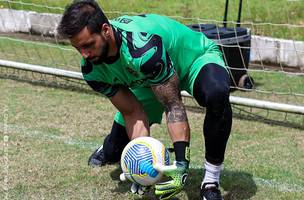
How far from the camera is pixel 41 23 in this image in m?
11.8

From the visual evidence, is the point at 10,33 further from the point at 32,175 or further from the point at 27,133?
the point at 32,175

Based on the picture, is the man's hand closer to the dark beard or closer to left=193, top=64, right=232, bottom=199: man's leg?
left=193, top=64, right=232, bottom=199: man's leg

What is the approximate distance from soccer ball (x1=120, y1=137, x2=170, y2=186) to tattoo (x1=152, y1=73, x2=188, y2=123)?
21 centimetres

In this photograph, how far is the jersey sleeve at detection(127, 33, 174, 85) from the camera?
3.78m

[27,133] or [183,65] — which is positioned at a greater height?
[183,65]

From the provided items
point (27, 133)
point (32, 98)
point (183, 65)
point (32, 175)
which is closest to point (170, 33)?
point (183, 65)

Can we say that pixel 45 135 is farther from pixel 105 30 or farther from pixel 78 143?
pixel 105 30

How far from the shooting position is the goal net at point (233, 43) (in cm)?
784

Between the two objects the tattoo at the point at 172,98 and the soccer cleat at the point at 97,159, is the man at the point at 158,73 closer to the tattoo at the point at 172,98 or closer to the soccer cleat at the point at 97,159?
the tattoo at the point at 172,98

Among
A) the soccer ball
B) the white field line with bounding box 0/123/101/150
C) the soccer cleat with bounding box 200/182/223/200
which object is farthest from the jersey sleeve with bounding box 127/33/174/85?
the white field line with bounding box 0/123/101/150

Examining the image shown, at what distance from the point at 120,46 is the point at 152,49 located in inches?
8.6

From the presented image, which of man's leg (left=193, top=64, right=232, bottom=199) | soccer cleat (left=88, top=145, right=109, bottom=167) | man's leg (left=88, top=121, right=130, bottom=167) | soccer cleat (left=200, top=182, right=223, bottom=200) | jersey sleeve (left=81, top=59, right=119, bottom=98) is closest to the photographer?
man's leg (left=193, top=64, right=232, bottom=199)

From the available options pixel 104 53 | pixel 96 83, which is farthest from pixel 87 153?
pixel 104 53

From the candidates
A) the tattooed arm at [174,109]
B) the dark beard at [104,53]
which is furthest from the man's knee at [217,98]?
the dark beard at [104,53]
